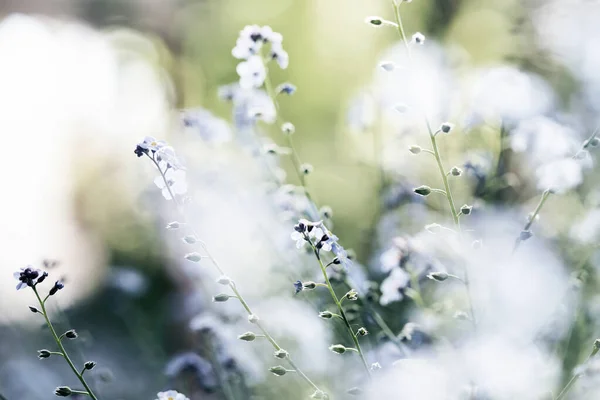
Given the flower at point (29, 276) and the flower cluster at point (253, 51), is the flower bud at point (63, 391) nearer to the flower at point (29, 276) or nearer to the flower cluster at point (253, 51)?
the flower at point (29, 276)

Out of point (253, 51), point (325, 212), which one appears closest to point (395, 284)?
point (325, 212)

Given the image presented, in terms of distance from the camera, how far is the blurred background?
34.8 inches

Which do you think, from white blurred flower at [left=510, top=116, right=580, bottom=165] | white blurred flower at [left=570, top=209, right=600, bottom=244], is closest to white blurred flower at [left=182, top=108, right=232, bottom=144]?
white blurred flower at [left=510, top=116, right=580, bottom=165]

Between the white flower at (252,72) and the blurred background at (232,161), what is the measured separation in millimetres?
149

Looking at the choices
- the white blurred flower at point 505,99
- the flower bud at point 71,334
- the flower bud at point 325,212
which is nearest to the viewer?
the flower bud at point 71,334

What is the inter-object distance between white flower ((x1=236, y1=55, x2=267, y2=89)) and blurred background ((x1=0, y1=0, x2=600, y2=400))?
149mm

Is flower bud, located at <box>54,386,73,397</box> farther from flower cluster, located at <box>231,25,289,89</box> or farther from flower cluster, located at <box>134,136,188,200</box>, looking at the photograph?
flower cluster, located at <box>231,25,289,89</box>

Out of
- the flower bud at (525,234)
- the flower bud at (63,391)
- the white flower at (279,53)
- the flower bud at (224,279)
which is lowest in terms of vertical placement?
the flower bud at (63,391)

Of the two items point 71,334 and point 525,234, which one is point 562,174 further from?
point 71,334

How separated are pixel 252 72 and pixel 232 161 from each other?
56 cm

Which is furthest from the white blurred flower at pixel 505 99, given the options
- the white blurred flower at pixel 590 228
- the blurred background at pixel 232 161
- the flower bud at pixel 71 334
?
the flower bud at pixel 71 334

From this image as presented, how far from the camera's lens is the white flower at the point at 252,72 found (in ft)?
2.42

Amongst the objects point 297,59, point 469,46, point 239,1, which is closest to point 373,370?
point 469,46

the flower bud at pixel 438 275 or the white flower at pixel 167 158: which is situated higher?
the white flower at pixel 167 158
